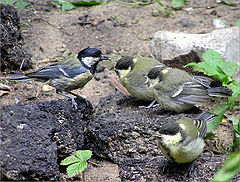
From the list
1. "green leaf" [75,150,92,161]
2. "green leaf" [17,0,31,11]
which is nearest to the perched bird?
"green leaf" [75,150,92,161]

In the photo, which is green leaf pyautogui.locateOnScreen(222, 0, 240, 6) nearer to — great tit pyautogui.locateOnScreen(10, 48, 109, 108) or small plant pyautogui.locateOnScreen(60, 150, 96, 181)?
great tit pyautogui.locateOnScreen(10, 48, 109, 108)

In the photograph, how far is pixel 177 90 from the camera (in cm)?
474

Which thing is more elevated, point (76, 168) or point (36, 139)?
point (36, 139)

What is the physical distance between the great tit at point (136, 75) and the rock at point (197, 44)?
43.5 inches

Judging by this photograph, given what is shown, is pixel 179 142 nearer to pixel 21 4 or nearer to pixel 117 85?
pixel 117 85

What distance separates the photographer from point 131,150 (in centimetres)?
440

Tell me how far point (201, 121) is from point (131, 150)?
1.02 meters

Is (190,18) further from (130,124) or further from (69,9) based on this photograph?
(130,124)

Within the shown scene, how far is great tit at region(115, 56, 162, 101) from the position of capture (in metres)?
5.11

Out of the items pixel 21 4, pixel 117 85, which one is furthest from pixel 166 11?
pixel 21 4

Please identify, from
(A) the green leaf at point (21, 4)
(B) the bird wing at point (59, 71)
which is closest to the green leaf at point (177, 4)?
(A) the green leaf at point (21, 4)

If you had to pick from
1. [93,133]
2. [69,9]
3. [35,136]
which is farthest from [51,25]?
[35,136]

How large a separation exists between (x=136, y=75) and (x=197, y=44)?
5.52 feet

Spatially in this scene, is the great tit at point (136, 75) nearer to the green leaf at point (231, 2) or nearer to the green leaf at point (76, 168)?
the green leaf at point (76, 168)
